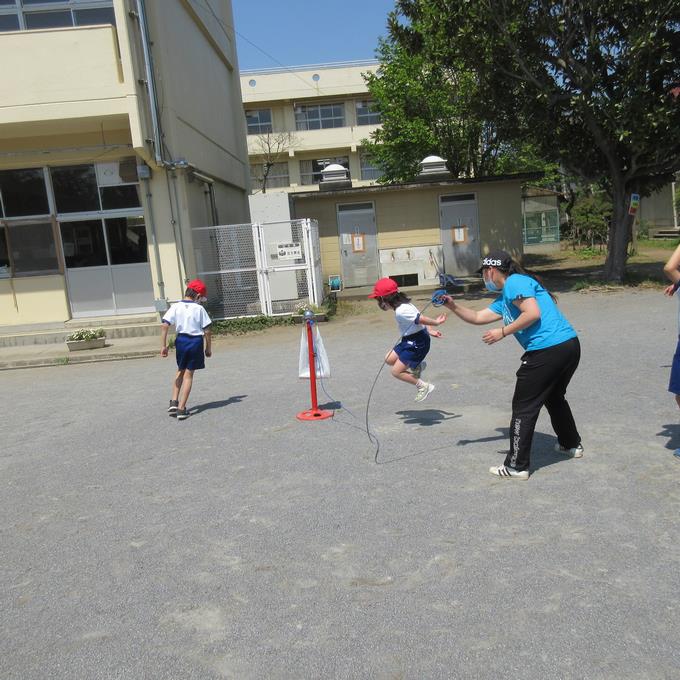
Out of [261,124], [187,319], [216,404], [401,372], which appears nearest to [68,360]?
[216,404]

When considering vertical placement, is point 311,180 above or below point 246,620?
above

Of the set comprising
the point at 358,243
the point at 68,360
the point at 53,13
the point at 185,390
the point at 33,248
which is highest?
the point at 53,13

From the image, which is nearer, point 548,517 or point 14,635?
point 14,635

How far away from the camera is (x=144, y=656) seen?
3025 millimetres

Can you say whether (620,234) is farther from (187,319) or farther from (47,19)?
(47,19)

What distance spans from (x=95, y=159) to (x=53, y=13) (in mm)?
3108

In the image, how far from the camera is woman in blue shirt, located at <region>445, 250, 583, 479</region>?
4.68 metres

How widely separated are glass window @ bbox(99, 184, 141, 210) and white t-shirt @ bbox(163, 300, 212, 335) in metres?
8.49

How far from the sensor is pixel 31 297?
50.8 feet

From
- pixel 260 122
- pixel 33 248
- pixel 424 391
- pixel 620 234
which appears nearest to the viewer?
pixel 424 391

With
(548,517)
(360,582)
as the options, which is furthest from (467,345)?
(360,582)

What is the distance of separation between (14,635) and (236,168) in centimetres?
2078

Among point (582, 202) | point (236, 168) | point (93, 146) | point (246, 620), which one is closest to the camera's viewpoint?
point (246, 620)

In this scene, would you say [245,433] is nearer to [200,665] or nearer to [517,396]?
[517,396]
